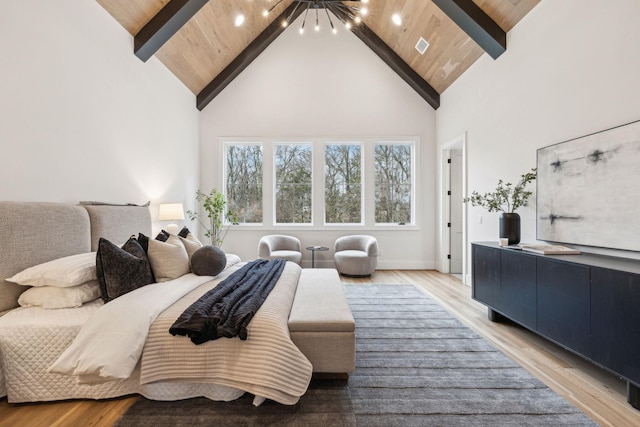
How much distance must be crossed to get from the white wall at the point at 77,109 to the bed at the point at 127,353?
2.05ft

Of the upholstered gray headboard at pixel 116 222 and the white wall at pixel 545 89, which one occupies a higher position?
the white wall at pixel 545 89

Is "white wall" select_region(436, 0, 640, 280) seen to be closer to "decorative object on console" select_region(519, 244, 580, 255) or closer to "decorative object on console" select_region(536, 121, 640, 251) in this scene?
"decorative object on console" select_region(536, 121, 640, 251)

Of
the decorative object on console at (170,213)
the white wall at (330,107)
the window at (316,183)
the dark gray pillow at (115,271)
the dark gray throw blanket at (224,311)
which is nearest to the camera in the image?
the dark gray throw blanket at (224,311)

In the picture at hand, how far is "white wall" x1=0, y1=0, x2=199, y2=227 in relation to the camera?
209 cm

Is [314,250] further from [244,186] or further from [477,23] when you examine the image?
[477,23]

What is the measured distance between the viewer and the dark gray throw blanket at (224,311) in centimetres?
155

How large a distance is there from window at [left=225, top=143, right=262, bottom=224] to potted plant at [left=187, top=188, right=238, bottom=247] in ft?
0.65

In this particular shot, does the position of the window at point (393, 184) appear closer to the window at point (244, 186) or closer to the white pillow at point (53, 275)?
the window at point (244, 186)

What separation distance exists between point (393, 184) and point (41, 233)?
16.1 ft

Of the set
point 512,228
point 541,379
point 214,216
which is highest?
point 214,216

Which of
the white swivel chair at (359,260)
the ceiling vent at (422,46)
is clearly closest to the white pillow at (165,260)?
the white swivel chair at (359,260)

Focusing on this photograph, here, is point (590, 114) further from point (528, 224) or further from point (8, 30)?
point (8, 30)

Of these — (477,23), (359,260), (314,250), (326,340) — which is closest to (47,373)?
(326,340)

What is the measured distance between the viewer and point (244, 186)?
5551mm
